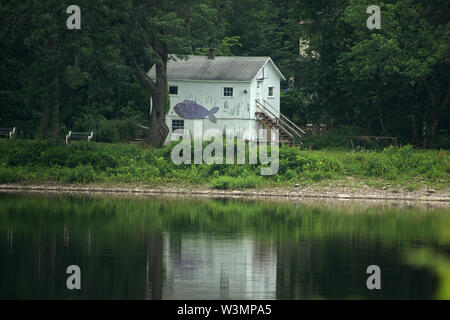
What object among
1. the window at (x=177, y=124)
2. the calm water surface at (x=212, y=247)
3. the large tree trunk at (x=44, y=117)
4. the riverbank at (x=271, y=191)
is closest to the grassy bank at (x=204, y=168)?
the riverbank at (x=271, y=191)

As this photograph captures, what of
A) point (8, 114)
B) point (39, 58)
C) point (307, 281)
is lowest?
point (307, 281)

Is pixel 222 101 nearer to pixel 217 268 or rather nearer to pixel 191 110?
pixel 191 110

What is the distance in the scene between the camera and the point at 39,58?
53750 mm

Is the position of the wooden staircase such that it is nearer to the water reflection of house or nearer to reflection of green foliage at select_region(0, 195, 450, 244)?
reflection of green foliage at select_region(0, 195, 450, 244)

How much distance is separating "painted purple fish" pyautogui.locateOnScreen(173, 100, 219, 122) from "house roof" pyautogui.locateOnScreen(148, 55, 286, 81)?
1794 mm

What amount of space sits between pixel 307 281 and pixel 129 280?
4.32m

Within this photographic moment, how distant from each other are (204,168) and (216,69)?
16178mm

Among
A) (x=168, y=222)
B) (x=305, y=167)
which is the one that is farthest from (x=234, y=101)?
(x=168, y=222)

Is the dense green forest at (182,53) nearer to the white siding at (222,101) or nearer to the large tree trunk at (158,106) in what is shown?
the large tree trunk at (158,106)

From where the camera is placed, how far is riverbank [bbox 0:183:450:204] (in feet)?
130

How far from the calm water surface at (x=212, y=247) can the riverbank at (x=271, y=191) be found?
2953 mm

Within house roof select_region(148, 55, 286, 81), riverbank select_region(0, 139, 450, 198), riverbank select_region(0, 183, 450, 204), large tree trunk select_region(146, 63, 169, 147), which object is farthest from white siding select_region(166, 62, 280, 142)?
riverbank select_region(0, 183, 450, 204)

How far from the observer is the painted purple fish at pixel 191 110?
56.7 m

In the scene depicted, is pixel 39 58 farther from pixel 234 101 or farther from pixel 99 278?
pixel 99 278
